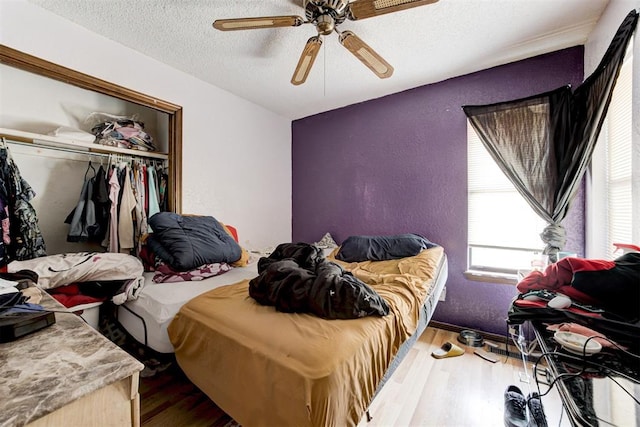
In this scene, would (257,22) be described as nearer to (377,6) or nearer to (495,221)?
(377,6)

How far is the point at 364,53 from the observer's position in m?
1.57

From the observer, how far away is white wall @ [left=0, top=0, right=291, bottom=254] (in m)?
1.58

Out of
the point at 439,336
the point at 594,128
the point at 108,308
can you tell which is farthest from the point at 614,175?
the point at 108,308

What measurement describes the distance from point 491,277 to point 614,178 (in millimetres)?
1096

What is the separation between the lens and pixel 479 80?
230cm

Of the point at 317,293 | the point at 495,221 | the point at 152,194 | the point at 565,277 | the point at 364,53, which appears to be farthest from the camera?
the point at 495,221

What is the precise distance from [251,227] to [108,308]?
153 cm

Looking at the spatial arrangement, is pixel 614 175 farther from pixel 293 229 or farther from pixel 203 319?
pixel 293 229

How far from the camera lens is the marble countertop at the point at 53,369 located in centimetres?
47

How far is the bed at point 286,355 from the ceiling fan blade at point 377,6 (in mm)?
1502

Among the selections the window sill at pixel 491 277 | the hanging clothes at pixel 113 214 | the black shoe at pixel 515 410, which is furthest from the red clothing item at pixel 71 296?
the window sill at pixel 491 277

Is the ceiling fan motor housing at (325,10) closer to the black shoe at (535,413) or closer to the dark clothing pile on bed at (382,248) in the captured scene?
the dark clothing pile on bed at (382,248)

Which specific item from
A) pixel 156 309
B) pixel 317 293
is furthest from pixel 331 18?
pixel 156 309

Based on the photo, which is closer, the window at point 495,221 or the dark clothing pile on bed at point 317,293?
the dark clothing pile on bed at point 317,293
